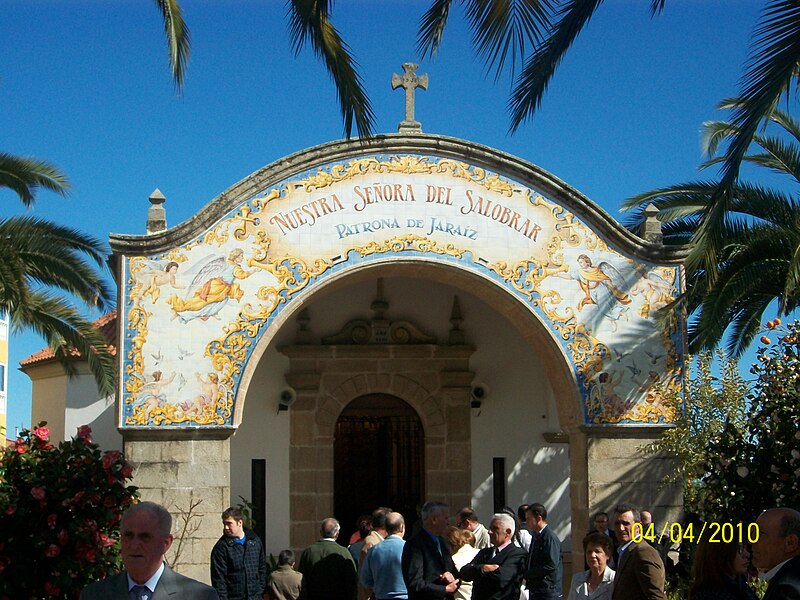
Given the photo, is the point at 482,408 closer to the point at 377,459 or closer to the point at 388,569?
the point at 377,459

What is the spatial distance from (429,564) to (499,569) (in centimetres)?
56

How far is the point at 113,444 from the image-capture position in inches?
656

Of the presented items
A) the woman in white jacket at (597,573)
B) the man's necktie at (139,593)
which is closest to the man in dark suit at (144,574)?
the man's necktie at (139,593)

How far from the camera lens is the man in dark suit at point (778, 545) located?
16.0ft

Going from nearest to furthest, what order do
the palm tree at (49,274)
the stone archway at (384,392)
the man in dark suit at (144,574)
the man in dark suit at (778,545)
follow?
the man in dark suit at (144,574) < the man in dark suit at (778,545) < the palm tree at (49,274) < the stone archway at (384,392)

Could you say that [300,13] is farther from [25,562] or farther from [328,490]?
[328,490]

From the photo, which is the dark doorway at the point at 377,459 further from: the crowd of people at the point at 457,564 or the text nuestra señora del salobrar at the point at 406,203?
the crowd of people at the point at 457,564

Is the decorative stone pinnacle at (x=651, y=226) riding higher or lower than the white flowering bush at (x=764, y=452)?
higher

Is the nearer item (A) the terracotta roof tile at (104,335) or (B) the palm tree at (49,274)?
(B) the palm tree at (49,274)

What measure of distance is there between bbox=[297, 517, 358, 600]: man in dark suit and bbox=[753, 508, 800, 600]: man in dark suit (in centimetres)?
489

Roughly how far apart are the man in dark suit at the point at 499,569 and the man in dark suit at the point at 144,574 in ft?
14.6

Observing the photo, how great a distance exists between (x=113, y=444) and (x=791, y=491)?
1066cm

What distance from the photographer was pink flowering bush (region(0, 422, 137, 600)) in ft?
27.8

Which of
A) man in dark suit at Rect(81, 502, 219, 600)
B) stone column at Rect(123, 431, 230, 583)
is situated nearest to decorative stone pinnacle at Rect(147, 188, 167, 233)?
stone column at Rect(123, 431, 230, 583)
